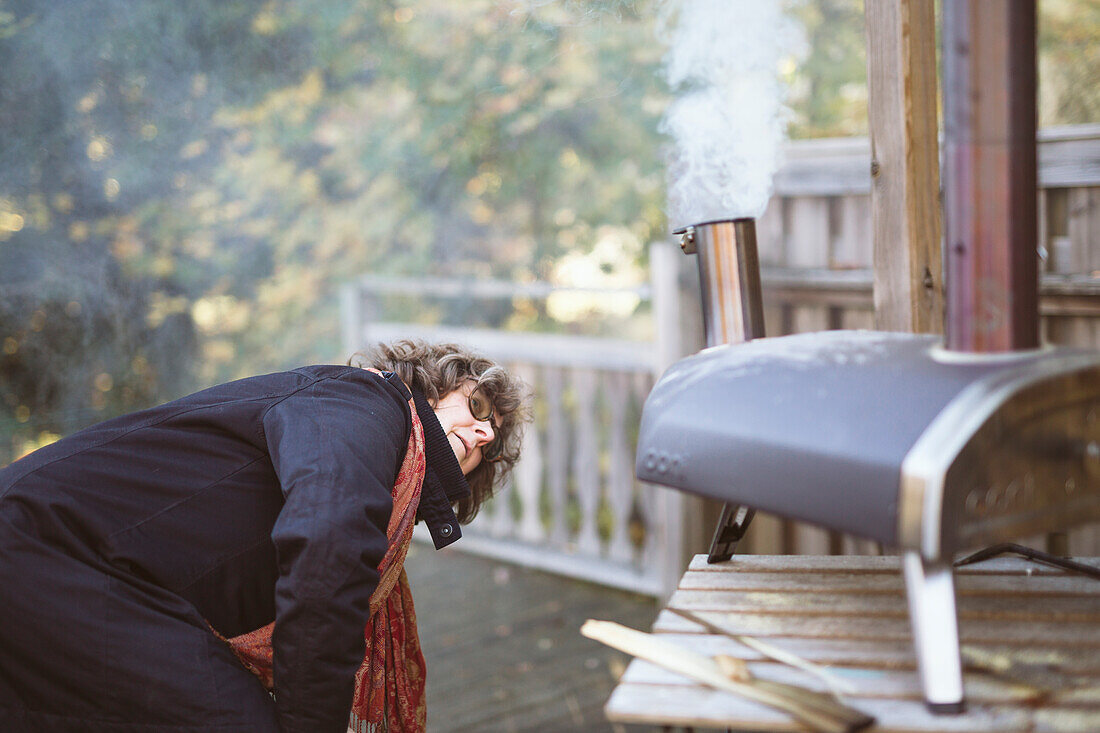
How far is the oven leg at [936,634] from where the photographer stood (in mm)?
966

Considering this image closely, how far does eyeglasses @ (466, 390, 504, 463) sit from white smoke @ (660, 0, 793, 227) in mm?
524

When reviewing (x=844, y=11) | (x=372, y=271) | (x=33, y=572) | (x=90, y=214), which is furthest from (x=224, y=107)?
(x=33, y=572)

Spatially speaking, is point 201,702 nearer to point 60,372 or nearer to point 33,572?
point 33,572

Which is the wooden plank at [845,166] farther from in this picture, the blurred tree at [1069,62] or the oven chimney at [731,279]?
the blurred tree at [1069,62]

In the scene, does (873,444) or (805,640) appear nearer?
(873,444)

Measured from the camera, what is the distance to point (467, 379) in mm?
1722

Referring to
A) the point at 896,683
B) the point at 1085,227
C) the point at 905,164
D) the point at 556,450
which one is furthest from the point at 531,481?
the point at 896,683

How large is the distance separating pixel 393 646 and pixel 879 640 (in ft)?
2.78

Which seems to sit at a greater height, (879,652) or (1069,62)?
(1069,62)

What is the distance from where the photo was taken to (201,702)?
1.20m

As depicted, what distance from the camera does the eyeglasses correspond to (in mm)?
1705

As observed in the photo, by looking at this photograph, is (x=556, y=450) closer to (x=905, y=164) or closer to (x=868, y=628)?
(x=905, y=164)

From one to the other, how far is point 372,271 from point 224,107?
4.94 ft

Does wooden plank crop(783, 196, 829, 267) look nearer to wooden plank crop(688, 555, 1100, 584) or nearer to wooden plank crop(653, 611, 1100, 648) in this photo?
wooden plank crop(688, 555, 1100, 584)
